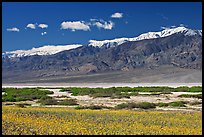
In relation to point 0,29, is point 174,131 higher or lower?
lower

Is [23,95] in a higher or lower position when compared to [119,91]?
higher

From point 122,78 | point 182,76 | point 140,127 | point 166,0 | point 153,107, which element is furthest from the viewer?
point 122,78

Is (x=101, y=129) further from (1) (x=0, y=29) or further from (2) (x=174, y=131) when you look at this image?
(1) (x=0, y=29)

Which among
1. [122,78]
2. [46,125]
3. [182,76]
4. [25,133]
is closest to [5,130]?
[25,133]

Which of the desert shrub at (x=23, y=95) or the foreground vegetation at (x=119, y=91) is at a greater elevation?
the desert shrub at (x=23, y=95)

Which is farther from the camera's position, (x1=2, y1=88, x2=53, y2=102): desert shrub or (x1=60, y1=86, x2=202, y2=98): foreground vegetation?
(x1=60, y1=86, x2=202, y2=98): foreground vegetation

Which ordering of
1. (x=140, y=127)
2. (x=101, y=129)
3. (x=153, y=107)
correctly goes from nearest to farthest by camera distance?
(x=101, y=129) < (x=140, y=127) < (x=153, y=107)

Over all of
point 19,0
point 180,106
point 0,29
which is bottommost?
point 180,106

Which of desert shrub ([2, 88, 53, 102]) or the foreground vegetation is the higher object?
desert shrub ([2, 88, 53, 102])

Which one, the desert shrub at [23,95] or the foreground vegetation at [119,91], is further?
the foreground vegetation at [119,91]

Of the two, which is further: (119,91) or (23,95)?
A: (119,91)

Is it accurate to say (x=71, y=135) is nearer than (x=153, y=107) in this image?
Yes
